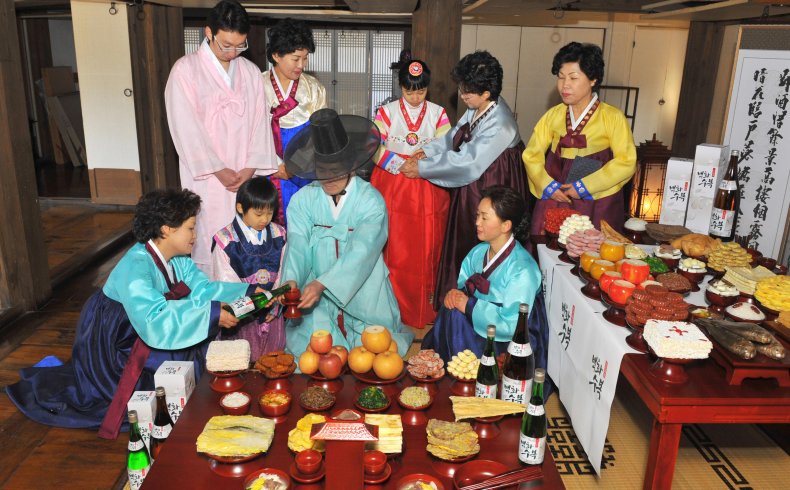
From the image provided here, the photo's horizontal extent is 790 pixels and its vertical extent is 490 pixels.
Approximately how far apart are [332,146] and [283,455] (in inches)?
89.5

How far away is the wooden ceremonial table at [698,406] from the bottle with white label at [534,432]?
1.62 feet

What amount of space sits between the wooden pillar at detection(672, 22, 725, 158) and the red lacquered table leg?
645 cm

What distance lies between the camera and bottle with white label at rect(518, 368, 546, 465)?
2.13m

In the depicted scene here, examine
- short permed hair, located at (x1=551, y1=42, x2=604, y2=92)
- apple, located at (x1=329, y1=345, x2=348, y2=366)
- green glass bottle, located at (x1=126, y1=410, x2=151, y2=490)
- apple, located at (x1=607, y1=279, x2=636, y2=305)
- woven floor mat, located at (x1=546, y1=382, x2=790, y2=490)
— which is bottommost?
woven floor mat, located at (x1=546, y1=382, x2=790, y2=490)

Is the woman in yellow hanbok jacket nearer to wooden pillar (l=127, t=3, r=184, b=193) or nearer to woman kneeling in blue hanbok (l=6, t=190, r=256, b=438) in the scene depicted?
woman kneeling in blue hanbok (l=6, t=190, r=256, b=438)

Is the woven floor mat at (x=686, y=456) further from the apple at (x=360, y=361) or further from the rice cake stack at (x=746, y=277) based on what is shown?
the apple at (x=360, y=361)

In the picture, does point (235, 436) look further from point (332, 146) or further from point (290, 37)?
point (290, 37)

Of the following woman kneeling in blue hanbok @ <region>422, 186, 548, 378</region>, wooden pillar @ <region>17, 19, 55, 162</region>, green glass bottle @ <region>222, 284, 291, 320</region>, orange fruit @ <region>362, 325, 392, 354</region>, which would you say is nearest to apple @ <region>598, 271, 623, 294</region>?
woman kneeling in blue hanbok @ <region>422, 186, 548, 378</region>

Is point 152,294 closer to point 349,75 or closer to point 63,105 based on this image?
point 349,75

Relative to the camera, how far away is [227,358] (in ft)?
8.65

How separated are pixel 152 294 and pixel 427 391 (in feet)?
4.97

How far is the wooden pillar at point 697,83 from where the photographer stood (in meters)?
7.75

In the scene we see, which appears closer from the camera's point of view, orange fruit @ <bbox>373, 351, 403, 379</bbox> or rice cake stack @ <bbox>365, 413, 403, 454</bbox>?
rice cake stack @ <bbox>365, 413, 403, 454</bbox>

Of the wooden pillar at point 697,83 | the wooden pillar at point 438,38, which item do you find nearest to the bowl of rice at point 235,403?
the wooden pillar at point 438,38
